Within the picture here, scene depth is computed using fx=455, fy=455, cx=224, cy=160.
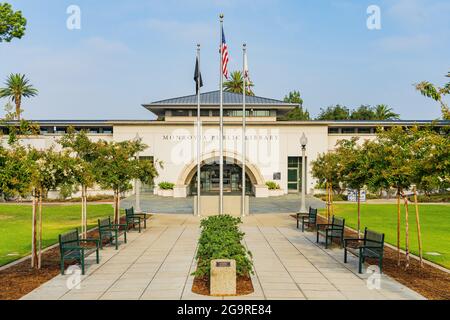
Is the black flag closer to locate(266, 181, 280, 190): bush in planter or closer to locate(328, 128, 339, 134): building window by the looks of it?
locate(266, 181, 280, 190): bush in planter

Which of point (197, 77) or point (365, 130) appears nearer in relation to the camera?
point (197, 77)

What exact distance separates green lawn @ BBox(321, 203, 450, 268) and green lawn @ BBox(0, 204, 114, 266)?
46.6 feet

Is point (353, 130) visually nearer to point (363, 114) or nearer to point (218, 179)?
point (218, 179)

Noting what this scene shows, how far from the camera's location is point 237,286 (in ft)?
36.0

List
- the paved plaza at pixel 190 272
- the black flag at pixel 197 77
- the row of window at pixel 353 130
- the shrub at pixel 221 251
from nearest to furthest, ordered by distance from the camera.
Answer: the paved plaza at pixel 190 272
the shrub at pixel 221 251
the black flag at pixel 197 77
the row of window at pixel 353 130

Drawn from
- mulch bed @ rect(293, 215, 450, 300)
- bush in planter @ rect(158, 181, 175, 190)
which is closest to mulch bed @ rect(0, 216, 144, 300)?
mulch bed @ rect(293, 215, 450, 300)

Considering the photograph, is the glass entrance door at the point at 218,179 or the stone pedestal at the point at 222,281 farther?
the glass entrance door at the point at 218,179

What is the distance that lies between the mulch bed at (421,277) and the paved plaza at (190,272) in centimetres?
35

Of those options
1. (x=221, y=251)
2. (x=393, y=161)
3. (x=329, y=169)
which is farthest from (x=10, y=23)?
(x=329, y=169)

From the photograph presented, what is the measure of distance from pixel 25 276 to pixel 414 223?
2015 cm

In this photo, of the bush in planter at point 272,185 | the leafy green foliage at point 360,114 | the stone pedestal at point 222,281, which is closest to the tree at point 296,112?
the leafy green foliage at point 360,114

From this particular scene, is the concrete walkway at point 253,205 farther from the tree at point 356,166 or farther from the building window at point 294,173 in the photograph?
the tree at point 356,166

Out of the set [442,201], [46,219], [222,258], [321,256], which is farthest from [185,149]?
[222,258]

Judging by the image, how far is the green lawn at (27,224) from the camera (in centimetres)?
1691
